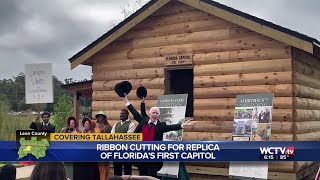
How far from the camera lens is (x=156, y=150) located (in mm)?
6512

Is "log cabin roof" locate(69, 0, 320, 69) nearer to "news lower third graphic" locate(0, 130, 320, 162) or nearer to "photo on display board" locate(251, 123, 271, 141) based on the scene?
"photo on display board" locate(251, 123, 271, 141)

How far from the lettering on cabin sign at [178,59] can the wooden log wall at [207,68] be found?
13cm

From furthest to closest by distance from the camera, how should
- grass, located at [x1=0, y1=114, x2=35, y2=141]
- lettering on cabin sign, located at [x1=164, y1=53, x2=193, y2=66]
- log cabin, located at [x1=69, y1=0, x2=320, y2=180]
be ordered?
1. grass, located at [x1=0, y1=114, x2=35, y2=141]
2. lettering on cabin sign, located at [x1=164, y1=53, x2=193, y2=66]
3. log cabin, located at [x1=69, y1=0, x2=320, y2=180]

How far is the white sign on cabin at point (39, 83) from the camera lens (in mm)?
8070

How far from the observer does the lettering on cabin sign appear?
32.2 feet

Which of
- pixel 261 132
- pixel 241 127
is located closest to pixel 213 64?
pixel 241 127

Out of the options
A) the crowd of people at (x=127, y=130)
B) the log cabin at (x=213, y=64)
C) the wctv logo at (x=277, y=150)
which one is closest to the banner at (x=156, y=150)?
the wctv logo at (x=277, y=150)

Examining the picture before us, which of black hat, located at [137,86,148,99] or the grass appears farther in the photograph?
the grass

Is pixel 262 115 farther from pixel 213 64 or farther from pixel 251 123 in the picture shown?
pixel 213 64

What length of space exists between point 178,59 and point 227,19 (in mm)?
1670

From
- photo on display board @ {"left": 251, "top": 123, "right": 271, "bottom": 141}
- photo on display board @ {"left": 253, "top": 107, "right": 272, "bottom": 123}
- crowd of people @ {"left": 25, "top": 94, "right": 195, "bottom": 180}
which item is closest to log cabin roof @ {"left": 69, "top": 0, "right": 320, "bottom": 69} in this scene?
photo on display board @ {"left": 253, "top": 107, "right": 272, "bottom": 123}

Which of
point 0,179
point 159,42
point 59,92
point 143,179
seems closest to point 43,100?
point 159,42

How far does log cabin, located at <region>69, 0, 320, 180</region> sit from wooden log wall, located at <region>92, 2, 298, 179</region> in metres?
0.02

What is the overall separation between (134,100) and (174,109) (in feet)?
5.83
